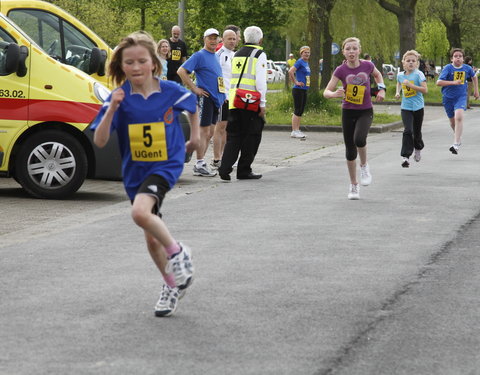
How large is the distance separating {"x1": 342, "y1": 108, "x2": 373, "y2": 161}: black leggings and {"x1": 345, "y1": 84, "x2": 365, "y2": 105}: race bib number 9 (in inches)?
5.5

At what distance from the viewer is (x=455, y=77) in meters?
18.3

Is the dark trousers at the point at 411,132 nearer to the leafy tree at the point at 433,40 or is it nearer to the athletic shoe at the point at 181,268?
the athletic shoe at the point at 181,268

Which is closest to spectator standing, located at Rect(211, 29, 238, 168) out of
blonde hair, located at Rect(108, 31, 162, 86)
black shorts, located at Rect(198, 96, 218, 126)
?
black shorts, located at Rect(198, 96, 218, 126)

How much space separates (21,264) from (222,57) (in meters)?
7.99

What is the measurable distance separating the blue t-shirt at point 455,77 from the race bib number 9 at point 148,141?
41.2 feet

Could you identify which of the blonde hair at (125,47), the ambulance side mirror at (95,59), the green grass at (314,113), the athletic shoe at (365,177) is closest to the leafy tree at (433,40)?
the green grass at (314,113)

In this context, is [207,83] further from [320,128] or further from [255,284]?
[320,128]

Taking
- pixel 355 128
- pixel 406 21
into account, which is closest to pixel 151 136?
pixel 355 128

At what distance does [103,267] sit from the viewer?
7.91m

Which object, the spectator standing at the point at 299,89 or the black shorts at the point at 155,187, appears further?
the spectator standing at the point at 299,89

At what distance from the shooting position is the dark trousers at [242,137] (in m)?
14.0

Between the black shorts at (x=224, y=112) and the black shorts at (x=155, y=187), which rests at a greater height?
the black shorts at (x=155, y=187)

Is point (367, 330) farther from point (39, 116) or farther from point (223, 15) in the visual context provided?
point (223, 15)

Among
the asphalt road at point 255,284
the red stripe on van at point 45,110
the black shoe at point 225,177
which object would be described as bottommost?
the black shoe at point 225,177
